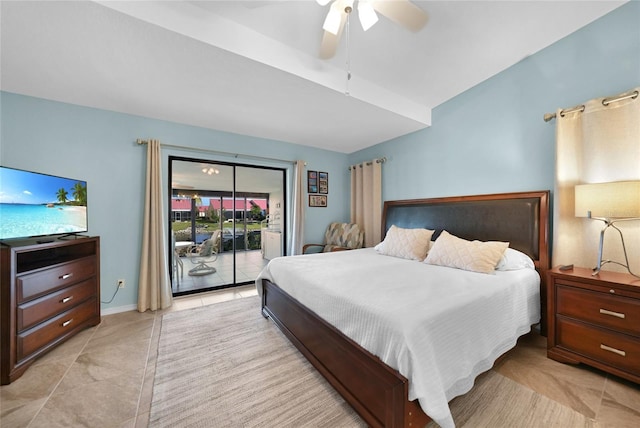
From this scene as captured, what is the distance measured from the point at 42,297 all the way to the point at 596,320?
14.1 feet

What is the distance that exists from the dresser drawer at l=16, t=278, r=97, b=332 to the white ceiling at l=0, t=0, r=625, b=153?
2.00 meters

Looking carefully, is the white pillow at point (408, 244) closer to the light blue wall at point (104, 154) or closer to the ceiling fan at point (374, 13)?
the ceiling fan at point (374, 13)

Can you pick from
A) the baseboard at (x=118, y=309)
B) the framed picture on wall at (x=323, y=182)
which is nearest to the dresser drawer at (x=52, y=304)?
the baseboard at (x=118, y=309)

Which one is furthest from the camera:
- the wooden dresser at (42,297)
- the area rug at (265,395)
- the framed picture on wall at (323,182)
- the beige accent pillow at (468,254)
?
the framed picture on wall at (323,182)

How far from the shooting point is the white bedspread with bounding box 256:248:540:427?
111 centimetres

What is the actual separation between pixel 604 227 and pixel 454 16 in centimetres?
210

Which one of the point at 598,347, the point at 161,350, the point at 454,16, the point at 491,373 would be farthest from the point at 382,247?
the point at 161,350

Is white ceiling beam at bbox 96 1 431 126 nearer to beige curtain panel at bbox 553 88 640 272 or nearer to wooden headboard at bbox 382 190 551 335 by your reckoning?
wooden headboard at bbox 382 190 551 335

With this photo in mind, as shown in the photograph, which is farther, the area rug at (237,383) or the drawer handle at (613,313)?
the drawer handle at (613,313)

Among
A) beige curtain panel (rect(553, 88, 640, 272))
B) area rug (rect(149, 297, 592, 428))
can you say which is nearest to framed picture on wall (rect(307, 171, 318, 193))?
area rug (rect(149, 297, 592, 428))

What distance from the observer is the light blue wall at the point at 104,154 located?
2414 millimetres

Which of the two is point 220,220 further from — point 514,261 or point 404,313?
point 514,261

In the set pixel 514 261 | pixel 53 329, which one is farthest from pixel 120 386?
pixel 514 261

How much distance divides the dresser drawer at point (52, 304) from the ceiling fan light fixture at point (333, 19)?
3.04m
